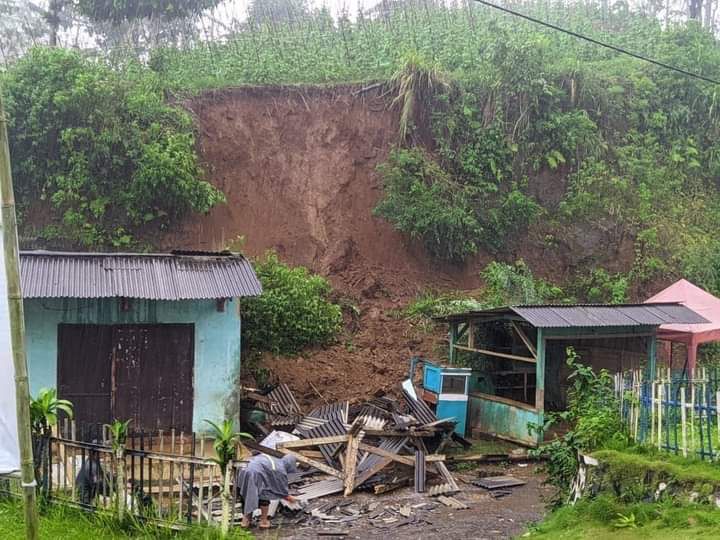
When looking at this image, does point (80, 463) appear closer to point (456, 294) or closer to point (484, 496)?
point (484, 496)

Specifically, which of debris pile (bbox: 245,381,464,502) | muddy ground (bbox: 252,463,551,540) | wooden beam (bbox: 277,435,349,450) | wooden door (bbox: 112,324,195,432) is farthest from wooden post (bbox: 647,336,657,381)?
wooden door (bbox: 112,324,195,432)

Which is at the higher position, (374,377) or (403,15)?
(403,15)

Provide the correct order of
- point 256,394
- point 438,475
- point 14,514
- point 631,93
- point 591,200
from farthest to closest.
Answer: point 631,93 → point 591,200 → point 256,394 → point 438,475 → point 14,514

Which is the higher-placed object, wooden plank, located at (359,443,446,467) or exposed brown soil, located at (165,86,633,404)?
exposed brown soil, located at (165,86,633,404)

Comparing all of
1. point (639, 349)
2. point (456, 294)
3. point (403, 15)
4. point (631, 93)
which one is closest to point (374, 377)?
point (456, 294)

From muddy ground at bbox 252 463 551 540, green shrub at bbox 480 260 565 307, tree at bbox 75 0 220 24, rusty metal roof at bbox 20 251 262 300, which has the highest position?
tree at bbox 75 0 220 24

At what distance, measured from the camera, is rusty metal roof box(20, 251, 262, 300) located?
441 inches

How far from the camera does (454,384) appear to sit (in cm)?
1384

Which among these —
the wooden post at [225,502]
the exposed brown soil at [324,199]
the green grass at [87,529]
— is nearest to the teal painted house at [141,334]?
the green grass at [87,529]

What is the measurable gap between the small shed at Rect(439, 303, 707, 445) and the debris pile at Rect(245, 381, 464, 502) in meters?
1.46

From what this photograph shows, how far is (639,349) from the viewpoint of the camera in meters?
15.0

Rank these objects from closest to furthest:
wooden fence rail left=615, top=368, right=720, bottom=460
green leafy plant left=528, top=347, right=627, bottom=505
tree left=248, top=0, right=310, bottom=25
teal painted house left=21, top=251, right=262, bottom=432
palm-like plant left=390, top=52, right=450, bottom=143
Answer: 1. wooden fence rail left=615, top=368, right=720, bottom=460
2. green leafy plant left=528, top=347, right=627, bottom=505
3. teal painted house left=21, top=251, right=262, bottom=432
4. palm-like plant left=390, top=52, right=450, bottom=143
5. tree left=248, top=0, right=310, bottom=25

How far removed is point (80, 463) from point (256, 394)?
6.17 metres

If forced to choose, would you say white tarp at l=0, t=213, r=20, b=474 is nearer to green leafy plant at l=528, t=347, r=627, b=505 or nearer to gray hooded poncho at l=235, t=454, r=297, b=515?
gray hooded poncho at l=235, t=454, r=297, b=515
